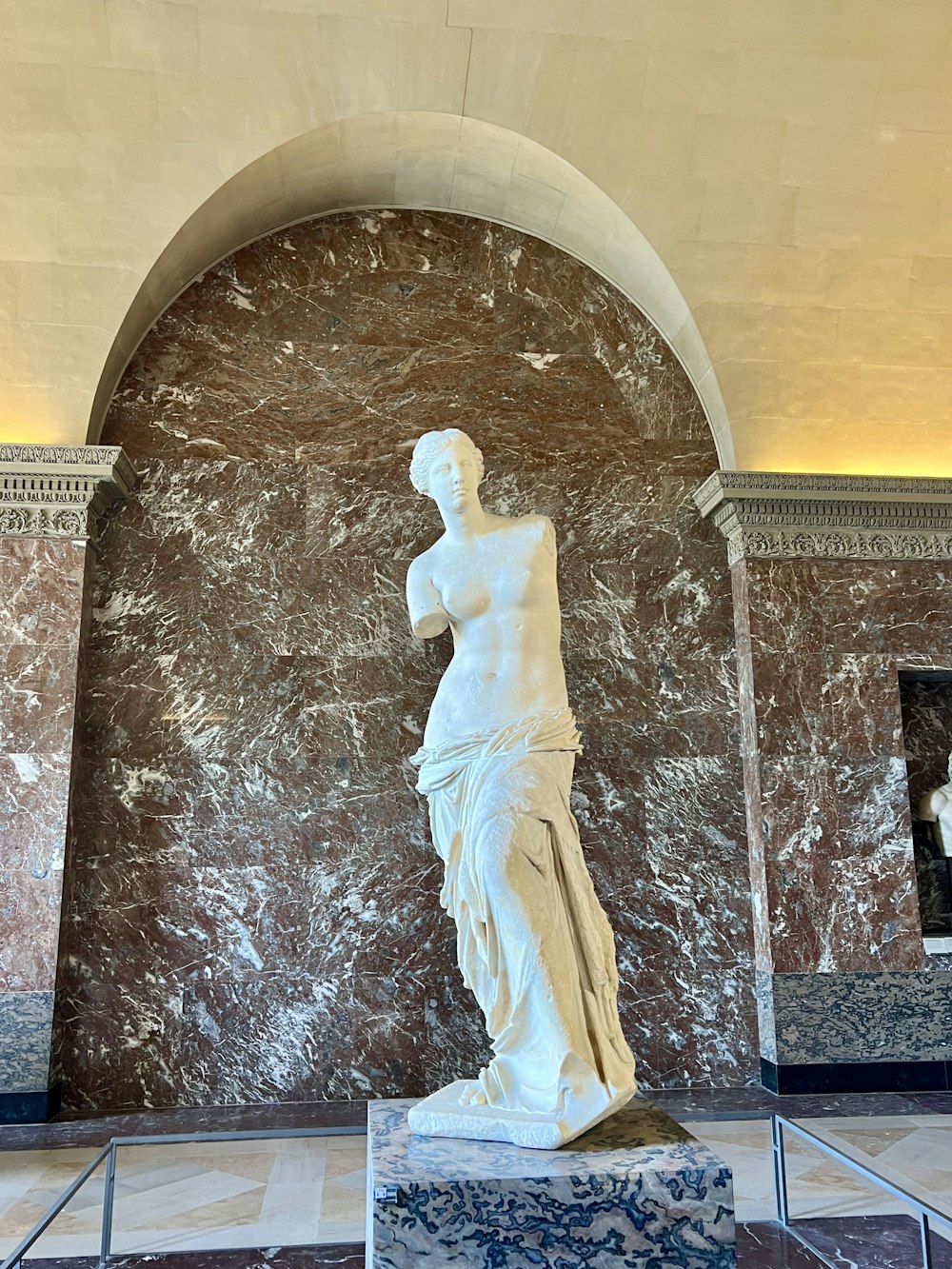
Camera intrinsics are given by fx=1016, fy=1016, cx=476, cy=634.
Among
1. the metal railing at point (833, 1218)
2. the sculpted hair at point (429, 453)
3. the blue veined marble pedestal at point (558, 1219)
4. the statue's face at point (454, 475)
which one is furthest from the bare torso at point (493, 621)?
the metal railing at point (833, 1218)

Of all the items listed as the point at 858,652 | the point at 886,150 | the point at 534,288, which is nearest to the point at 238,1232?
the point at 858,652

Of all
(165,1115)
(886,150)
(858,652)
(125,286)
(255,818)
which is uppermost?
(886,150)

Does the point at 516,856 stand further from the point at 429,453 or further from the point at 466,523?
the point at 429,453

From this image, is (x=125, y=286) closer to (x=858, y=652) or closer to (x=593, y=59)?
(x=593, y=59)

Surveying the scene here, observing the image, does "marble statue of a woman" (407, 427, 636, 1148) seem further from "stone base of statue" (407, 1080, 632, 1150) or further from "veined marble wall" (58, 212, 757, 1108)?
"veined marble wall" (58, 212, 757, 1108)

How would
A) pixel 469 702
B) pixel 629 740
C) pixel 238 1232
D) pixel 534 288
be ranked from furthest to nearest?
pixel 534 288 < pixel 629 740 < pixel 238 1232 < pixel 469 702

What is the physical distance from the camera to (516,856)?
3059 mm

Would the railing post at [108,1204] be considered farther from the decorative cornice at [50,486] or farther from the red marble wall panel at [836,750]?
the red marble wall panel at [836,750]

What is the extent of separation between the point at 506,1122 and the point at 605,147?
5.39m

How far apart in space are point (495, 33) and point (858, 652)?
416 cm

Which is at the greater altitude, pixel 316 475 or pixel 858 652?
pixel 316 475

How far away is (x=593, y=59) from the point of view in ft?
18.9

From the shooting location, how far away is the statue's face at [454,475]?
3.58 meters

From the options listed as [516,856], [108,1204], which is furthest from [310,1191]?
[516,856]
